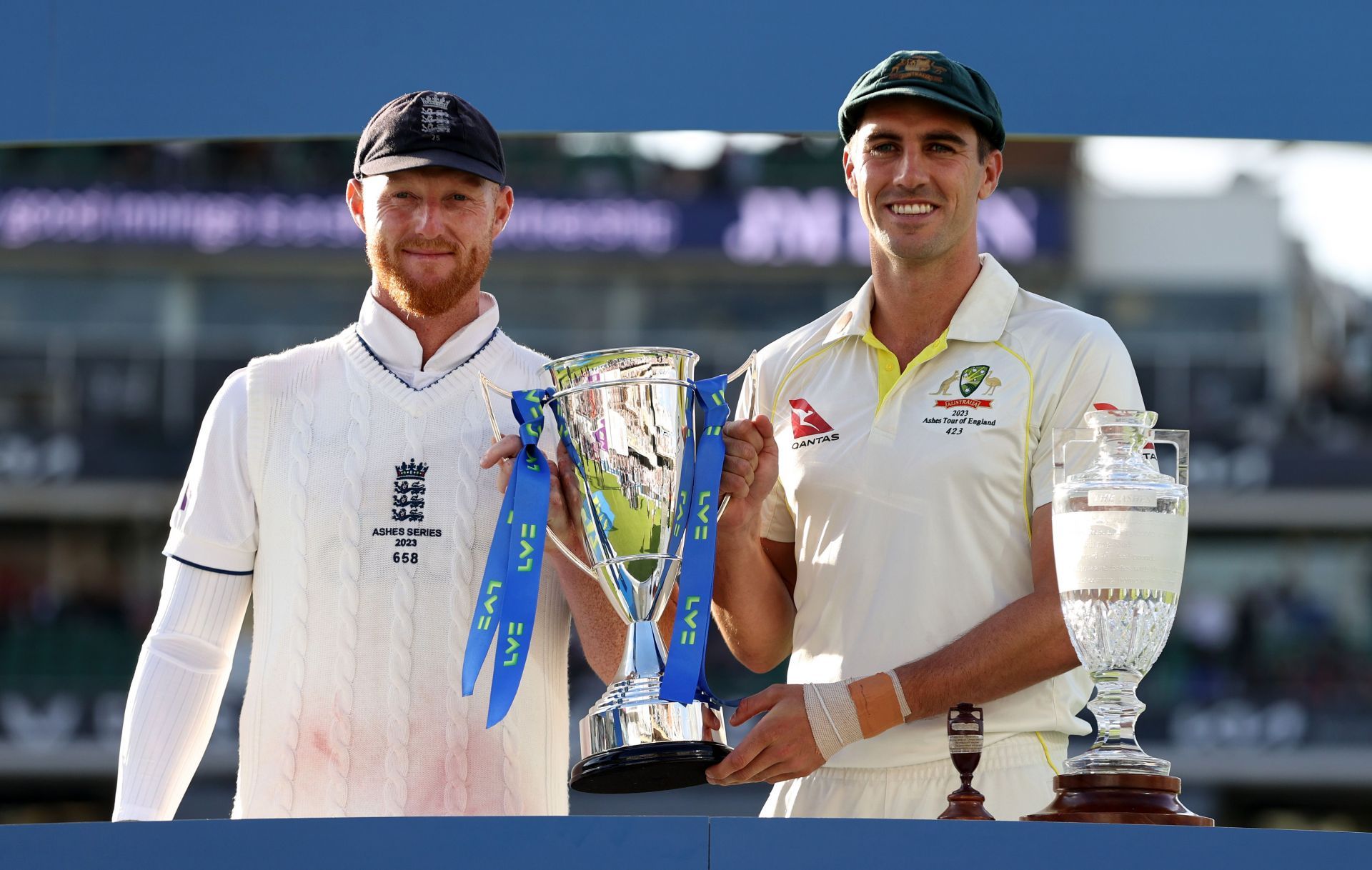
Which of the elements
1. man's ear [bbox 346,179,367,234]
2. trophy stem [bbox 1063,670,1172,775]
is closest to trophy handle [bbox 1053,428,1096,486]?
trophy stem [bbox 1063,670,1172,775]

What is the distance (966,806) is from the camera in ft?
6.70

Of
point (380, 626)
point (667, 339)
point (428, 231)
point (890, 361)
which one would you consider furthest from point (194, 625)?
point (667, 339)

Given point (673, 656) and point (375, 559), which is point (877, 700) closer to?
point (673, 656)

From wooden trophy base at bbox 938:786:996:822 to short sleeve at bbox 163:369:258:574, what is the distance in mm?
1024

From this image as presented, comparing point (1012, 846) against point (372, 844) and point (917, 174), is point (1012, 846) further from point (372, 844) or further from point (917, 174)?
point (917, 174)

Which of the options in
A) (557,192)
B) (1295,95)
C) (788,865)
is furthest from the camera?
(557,192)

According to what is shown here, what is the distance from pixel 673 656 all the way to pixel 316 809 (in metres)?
0.58

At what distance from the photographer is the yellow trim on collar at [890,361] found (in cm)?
253

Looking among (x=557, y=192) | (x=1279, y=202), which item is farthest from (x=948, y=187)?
(x=1279, y=202)

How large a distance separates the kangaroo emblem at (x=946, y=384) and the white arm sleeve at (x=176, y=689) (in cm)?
94

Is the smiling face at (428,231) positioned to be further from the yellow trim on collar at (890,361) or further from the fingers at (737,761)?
the fingers at (737,761)

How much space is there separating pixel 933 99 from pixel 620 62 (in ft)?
1.89

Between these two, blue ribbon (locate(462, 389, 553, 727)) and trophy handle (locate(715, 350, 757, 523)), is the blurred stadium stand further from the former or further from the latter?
blue ribbon (locate(462, 389, 553, 727))

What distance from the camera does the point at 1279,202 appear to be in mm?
21688
